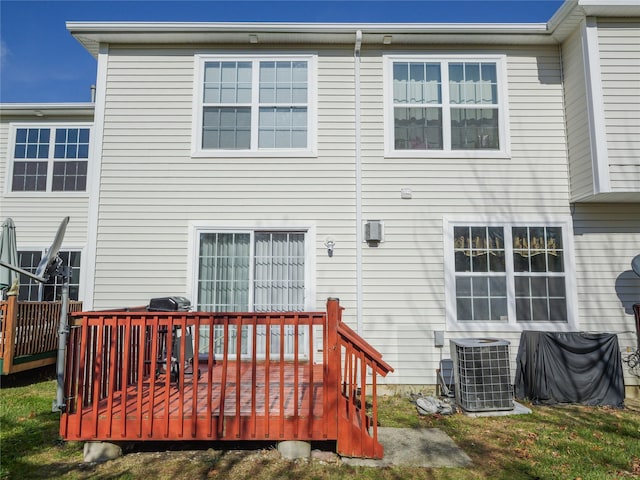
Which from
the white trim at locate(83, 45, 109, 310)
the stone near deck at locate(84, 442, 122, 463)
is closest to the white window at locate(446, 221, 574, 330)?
the stone near deck at locate(84, 442, 122, 463)

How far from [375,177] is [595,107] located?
10.3 ft

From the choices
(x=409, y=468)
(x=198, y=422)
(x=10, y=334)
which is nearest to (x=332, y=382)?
(x=409, y=468)

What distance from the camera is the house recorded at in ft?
19.1

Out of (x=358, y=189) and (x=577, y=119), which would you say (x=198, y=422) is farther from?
(x=577, y=119)

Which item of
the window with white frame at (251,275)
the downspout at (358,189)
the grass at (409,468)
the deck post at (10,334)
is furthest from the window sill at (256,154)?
the grass at (409,468)

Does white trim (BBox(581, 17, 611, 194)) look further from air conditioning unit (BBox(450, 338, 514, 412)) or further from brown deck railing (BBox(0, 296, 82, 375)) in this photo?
brown deck railing (BBox(0, 296, 82, 375))

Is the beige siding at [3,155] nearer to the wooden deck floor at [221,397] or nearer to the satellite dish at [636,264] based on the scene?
the wooden deck floor at [221,397]

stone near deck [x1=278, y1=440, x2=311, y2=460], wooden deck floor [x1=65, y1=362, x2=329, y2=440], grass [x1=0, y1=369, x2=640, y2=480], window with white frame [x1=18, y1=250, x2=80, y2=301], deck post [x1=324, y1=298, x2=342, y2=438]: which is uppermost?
window with white frame [x1=18, y1=250, x2=80, y2=301]

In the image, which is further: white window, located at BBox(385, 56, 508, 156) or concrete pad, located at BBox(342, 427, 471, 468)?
white window, located at BBox(385, 56, 508, 156)

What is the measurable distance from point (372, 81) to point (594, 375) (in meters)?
5.26

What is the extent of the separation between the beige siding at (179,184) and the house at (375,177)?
0.02 meters

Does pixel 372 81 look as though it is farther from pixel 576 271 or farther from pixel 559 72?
pixel 576 271

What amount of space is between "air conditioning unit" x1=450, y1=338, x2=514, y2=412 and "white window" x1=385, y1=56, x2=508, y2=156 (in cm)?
293

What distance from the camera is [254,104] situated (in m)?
6.19
